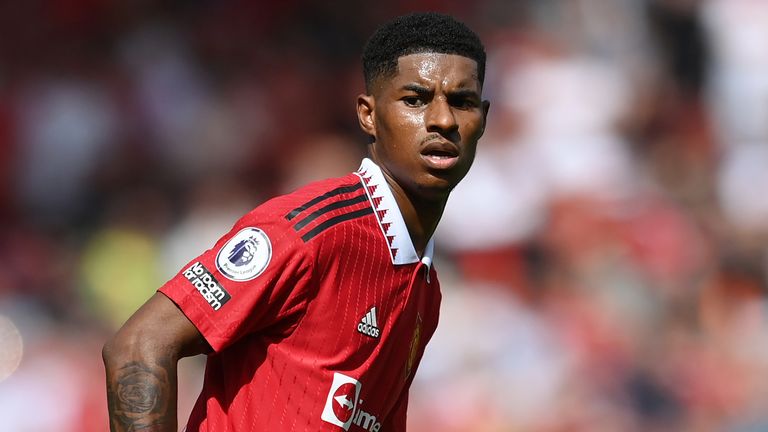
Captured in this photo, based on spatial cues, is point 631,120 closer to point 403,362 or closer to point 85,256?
point 85,256

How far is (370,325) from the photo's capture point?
323 cm

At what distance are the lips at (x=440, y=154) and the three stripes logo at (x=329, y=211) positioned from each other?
0.73 ft

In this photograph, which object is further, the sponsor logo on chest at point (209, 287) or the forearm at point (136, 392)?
the sponsor logo on chest at point (209, 287)

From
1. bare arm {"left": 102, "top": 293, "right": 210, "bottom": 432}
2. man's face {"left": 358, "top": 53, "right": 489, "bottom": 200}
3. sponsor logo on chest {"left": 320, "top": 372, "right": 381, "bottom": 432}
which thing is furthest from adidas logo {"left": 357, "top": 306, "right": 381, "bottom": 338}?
bare arm {"left": 102, "top": 293, "right": 210, "bottom": 432}

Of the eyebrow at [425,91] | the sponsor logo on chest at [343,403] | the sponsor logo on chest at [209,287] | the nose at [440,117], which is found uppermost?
the eyebrow at [425,91]

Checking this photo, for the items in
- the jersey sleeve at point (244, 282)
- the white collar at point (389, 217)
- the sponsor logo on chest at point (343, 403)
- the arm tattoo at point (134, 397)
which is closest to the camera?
the arm tattoo at point (134, 397)

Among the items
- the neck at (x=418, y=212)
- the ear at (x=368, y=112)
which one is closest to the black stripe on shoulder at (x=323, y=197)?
the neck at (x=418, y=212)

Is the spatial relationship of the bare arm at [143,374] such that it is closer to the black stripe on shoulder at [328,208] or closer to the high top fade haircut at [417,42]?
the black stripe on shoulder at [328,208]

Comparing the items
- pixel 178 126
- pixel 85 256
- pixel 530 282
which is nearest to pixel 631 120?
pixel 530 282

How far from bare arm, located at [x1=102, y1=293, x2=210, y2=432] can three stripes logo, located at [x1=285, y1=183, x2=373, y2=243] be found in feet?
1.48

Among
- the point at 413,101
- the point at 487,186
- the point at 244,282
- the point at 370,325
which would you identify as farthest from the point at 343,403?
the point at 487,186

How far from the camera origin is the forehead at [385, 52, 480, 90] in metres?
3.40

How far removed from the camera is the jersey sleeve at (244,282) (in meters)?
2.90

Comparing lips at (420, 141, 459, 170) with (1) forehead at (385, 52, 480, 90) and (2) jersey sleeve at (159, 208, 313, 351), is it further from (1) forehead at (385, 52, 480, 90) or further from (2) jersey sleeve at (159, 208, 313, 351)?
(2) jersey sleeve at (159, 208, 313, 351)
